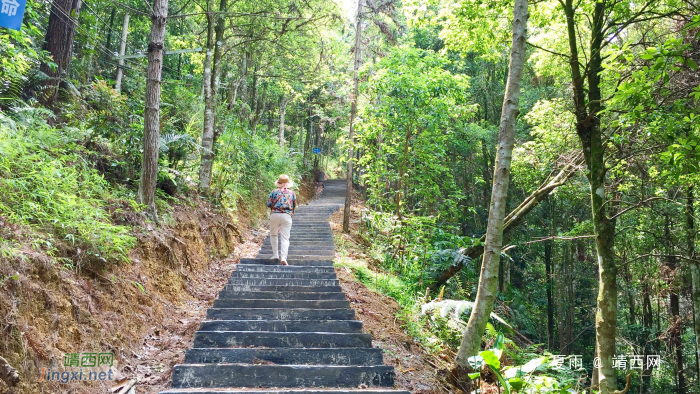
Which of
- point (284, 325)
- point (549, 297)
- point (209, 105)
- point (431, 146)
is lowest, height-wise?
point (549, 297)

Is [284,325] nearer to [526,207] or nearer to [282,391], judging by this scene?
[282,391]

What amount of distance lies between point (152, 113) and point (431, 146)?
7.39 metres

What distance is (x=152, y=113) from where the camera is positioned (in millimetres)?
6539

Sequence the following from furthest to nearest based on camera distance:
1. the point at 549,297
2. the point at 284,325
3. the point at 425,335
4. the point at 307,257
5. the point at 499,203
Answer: the point at 549,297
the point at 307,257
the point at 425,335
the point at 284,325
the point at 499,203

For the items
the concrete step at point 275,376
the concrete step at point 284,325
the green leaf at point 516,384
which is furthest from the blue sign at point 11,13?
the green leaf at point 516,384

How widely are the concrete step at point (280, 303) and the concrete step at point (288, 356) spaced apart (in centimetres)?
150

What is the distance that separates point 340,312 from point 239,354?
1.73m

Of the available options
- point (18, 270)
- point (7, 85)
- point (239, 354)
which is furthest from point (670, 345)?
point (7, 85)

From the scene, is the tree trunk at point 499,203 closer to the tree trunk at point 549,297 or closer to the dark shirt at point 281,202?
the dark shirt at point 281,202

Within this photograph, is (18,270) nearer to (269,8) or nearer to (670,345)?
(269,8)

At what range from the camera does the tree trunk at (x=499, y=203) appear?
492 cm

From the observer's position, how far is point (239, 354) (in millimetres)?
4664

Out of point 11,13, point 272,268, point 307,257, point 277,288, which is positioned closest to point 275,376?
point 277,288

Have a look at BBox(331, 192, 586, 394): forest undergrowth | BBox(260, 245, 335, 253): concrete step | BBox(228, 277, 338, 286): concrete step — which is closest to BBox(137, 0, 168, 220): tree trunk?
BBox(228, 277, 338, 286): concrete step
